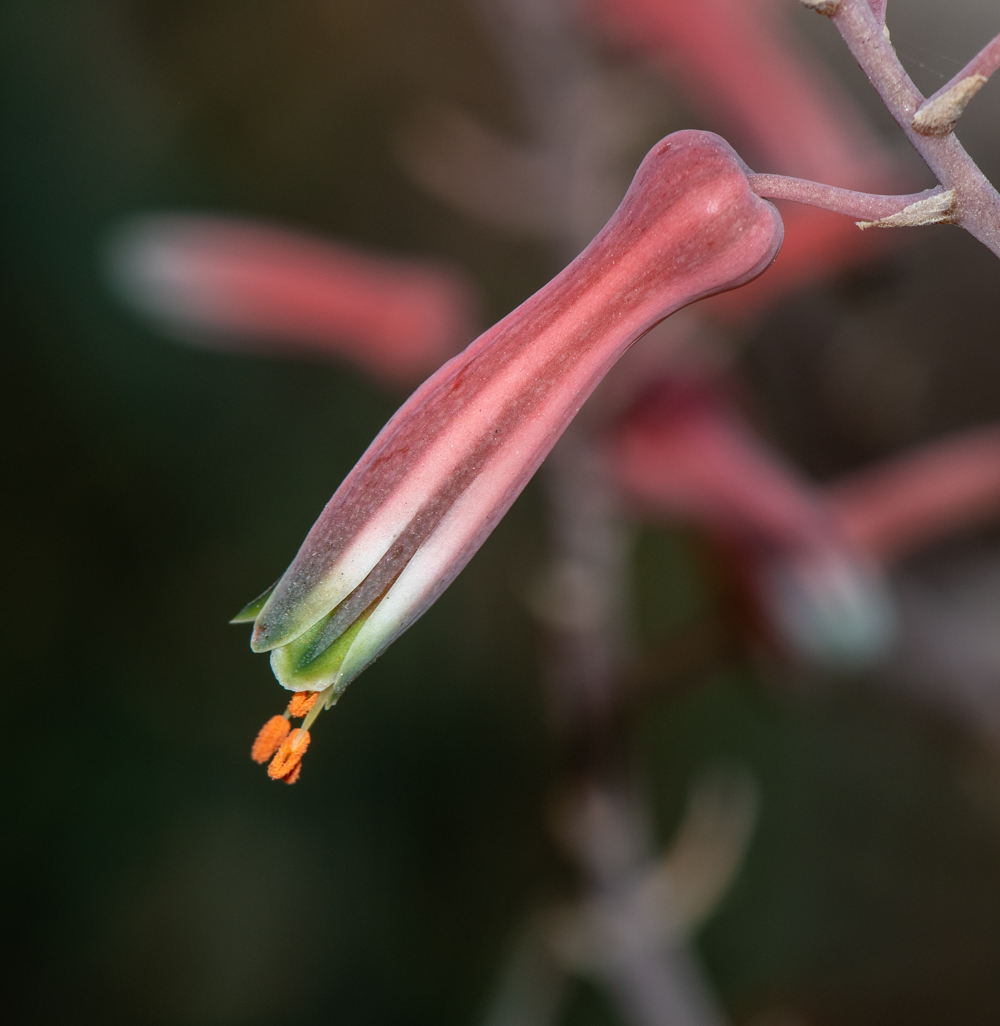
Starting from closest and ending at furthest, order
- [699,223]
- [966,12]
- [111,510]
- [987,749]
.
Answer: [699,223]
[987,749]
[966,12]
[111,510]

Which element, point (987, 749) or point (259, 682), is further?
point (259, 682)

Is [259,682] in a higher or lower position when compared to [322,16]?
lower

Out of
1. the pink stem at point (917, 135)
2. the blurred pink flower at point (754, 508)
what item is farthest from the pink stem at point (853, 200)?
the blurred pink flower at point (754, 508)

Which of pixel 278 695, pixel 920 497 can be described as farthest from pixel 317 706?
pixel 278 695

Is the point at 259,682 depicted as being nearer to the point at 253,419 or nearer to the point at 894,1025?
the point at 253,419

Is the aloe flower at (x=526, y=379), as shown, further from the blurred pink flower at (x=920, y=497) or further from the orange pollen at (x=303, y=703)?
the blurred pink flower at (x=920, y=497)

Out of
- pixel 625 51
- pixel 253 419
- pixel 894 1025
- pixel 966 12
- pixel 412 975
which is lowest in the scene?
pixel 894 1025

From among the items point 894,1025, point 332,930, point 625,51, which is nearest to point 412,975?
point 332,930
